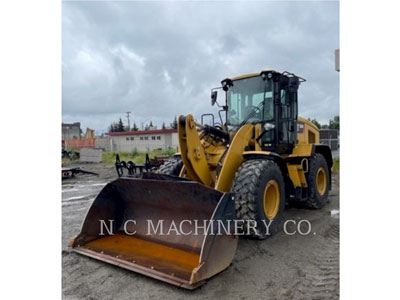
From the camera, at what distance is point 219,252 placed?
292cm

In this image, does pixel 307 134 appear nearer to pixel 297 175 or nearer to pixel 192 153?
pixel 297 175

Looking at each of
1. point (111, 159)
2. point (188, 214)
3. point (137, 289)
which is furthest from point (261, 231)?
point (111, 159)

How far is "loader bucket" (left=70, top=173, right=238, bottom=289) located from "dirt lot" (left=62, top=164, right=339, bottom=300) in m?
0.10

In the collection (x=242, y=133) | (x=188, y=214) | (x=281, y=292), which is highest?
(x=242, y=133)

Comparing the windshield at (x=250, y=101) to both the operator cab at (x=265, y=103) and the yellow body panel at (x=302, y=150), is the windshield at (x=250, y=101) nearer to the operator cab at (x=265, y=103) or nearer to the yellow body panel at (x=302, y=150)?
the operator cab at (x=265, y=103)

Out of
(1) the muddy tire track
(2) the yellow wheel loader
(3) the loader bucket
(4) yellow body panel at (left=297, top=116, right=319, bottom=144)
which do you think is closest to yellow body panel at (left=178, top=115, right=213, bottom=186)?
(2) the yellow wheel loader

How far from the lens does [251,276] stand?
10.1 ft

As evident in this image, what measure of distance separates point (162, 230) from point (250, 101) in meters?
2.45

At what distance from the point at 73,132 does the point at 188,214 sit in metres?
21.1

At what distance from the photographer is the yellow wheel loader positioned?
3025 mm

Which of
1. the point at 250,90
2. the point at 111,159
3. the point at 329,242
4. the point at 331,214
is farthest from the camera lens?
the point at 111,159

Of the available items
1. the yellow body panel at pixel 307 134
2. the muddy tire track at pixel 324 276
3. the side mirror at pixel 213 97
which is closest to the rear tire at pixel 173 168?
the side mirror at pixel 213 97

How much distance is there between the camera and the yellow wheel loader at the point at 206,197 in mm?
3025

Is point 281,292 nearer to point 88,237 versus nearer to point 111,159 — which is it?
point 88,237
